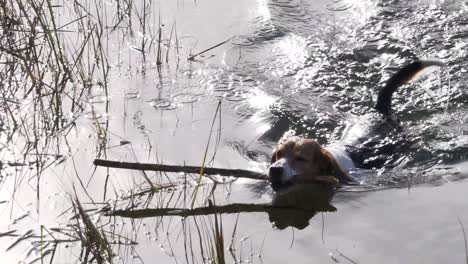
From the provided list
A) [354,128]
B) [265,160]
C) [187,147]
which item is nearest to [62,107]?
[187,147]

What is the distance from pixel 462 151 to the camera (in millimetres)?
5895

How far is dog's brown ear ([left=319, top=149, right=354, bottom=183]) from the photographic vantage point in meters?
5.52

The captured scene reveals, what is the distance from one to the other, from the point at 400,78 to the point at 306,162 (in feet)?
4.00

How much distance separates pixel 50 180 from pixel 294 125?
231 cm

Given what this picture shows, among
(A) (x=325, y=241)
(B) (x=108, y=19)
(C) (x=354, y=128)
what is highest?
(B) (x=108, y=19)

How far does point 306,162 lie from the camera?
549 cm

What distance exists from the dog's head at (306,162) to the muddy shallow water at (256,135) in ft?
0.56

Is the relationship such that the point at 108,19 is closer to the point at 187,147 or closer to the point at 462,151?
the point at 187,147

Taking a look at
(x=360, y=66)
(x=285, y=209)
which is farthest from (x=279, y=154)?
(x=360, y=66)

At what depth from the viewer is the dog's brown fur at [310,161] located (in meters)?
5.47

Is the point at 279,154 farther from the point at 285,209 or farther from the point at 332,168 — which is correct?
the point at 285,209

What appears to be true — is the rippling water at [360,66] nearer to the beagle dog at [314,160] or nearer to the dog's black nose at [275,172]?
the beagle dog at [314,160]

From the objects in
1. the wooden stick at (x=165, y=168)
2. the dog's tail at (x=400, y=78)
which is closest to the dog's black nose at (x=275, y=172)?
the wooden stick at (x=165, y=168)

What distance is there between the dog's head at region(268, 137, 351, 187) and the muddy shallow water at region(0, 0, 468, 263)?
0.17m
